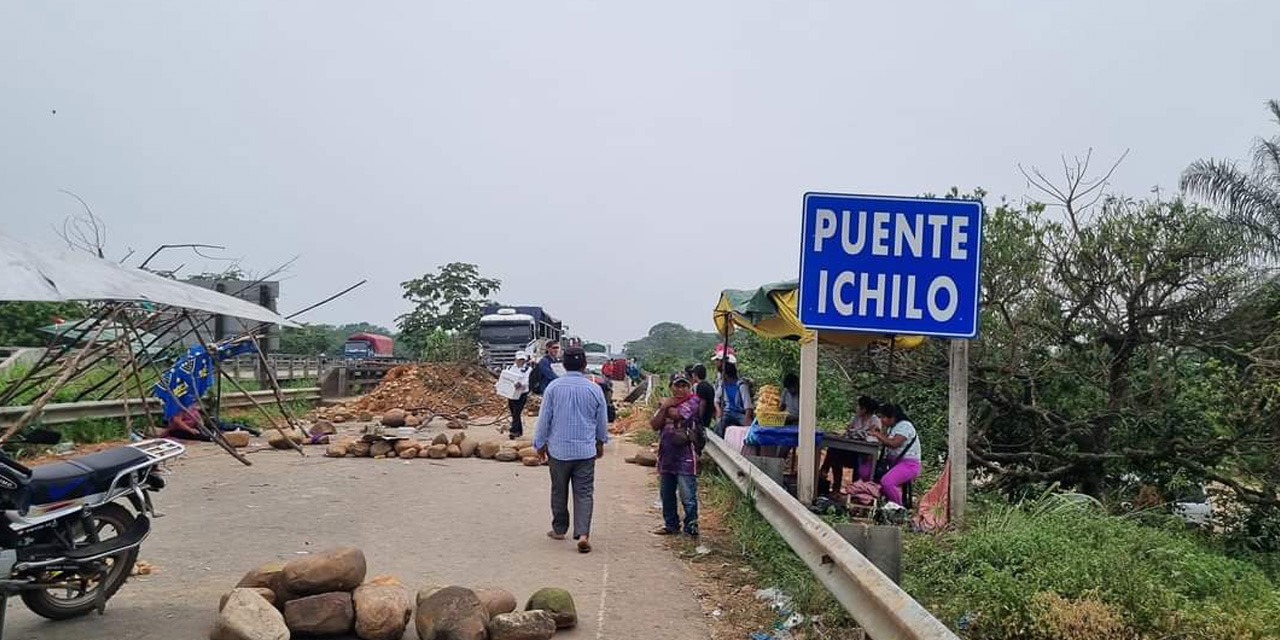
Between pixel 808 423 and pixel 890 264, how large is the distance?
1.52 m

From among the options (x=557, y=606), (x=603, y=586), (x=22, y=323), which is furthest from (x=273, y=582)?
(x=22, y=323)

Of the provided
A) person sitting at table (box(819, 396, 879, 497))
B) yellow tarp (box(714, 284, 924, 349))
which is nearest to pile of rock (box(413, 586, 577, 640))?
yellow tarp (box(714, 284, 924, 349))

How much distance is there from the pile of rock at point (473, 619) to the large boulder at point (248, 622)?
28.7 inches

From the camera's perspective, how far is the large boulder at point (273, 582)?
5.41 m

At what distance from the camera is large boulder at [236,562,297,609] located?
541 cm

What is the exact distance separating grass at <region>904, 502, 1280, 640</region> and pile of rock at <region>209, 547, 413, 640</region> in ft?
9.69

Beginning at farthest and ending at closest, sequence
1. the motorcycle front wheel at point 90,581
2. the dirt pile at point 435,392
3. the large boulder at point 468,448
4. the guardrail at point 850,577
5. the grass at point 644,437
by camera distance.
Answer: the dirt pile at point 435,392, the grass at point 644,437, the large boulder at point 468,448, the motorcycle front wheel at point 90,581, the guardrail at point 850,577

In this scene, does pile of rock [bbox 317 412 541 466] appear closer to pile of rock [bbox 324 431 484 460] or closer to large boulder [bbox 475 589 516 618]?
pile of rock [bbox 324 431 484 460]

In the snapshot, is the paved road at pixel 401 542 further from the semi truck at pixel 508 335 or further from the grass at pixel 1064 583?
the semi truck at pixel 508 335

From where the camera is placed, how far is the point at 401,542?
7.99 meters

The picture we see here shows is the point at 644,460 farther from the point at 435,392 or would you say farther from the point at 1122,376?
the point at 435,392

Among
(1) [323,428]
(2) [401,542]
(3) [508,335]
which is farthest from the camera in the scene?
(3) [508,335]

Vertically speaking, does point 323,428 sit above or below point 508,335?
below

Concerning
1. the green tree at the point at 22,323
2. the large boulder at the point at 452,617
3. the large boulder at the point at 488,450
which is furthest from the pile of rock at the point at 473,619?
the green tree at the point at 22,323
